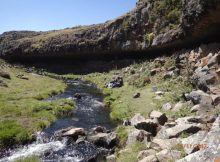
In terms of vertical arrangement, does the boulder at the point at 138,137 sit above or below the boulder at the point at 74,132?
above

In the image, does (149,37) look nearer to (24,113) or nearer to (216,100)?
(24,113)

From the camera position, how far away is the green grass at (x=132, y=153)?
18.0 m

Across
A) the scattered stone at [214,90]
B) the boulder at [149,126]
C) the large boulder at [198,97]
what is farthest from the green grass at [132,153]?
the scattered stone at [214,90]

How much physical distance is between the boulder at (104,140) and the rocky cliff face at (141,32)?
2021 centimetres

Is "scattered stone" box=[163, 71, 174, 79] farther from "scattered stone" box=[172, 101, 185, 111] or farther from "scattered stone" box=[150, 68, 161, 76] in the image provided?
"scattered stone" box=[172, 101, 185, 111]

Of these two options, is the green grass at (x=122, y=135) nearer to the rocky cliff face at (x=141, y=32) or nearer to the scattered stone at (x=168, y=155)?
the scattered stone at (x=168, y=155)

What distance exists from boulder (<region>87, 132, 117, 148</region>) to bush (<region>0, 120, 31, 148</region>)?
5016mm

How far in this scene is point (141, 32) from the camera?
6450 cm

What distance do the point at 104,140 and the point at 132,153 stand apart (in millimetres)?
4291

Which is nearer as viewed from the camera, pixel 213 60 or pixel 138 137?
pixel 138 137

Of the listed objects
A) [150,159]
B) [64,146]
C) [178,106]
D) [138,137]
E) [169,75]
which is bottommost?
[64,146]

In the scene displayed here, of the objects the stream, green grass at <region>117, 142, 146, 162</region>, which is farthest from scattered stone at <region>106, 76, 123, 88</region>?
green grass at <region>117, 142, 146, 162</region>

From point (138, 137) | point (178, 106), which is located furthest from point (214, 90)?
point (138, 137)

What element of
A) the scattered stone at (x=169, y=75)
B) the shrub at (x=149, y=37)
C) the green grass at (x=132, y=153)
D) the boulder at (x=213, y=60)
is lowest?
the green grass at (x=132, y=153)
